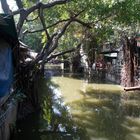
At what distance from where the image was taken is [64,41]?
22562 millimetres

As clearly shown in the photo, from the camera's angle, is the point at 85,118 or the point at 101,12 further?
the point at 101,12

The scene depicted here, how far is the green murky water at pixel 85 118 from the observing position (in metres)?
10.1

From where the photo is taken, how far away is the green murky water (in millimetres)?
10109

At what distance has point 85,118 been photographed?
1238cm

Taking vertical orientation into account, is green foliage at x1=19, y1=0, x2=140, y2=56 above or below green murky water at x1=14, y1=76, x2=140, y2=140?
above

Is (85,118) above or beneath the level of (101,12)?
beneath

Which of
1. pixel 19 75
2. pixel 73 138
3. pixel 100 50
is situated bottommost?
pixel 73 138

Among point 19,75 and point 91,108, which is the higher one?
point 19,75

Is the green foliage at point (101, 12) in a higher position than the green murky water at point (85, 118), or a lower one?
higher

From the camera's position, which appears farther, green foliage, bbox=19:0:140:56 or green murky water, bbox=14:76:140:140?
green foliage, bbox=19:0:140:56

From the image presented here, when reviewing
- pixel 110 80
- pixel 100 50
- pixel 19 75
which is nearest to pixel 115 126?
pixel 19 75

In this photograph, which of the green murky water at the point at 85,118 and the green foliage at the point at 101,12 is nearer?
the green murky water at the point at 85,118

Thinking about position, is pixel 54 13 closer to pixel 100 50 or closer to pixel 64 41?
pixel 64 41

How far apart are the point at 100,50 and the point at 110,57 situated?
2.31 m
